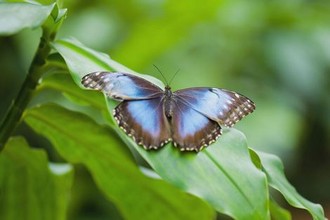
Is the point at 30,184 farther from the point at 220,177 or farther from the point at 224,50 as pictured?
the point at 224,50

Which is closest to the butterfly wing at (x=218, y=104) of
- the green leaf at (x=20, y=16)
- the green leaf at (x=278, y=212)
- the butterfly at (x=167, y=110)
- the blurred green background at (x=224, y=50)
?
the butterfly at (x=167, y=110)

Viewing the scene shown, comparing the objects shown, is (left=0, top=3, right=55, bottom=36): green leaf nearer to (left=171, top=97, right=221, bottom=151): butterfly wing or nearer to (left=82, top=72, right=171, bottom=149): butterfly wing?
(left=82, top=72, right=171, bottom=149): butterfly wing

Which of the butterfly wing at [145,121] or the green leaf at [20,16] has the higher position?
the green leaf at [20,16]

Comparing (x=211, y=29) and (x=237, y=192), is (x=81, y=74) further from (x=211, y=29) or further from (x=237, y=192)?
(x=211, y=29)

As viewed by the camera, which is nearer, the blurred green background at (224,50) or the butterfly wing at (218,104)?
the butterfly wing at (218,104)

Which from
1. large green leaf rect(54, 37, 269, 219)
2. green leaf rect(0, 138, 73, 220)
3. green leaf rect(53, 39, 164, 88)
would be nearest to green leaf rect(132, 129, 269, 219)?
large green leaf rect(54, 37, 269, 219)

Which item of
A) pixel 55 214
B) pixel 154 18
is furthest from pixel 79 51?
pixel 154 18

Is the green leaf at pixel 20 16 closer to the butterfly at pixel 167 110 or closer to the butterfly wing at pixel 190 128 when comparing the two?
the butterfly at pixel 167 110
